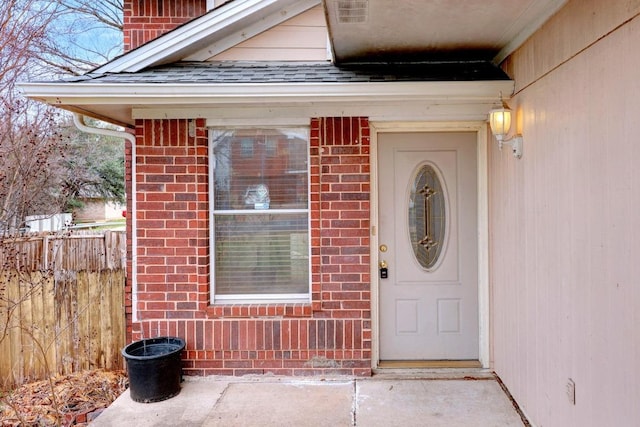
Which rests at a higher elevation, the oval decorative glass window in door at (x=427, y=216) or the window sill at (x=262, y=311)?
the oval decorative glass window in door at (x=427, y=216)

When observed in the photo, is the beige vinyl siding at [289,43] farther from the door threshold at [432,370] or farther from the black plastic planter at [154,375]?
the door threshold at [432,370]

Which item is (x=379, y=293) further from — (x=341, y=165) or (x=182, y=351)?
(x=182, y=351)

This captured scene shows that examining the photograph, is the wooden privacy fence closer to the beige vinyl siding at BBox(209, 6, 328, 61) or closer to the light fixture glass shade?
the beige vinyl siding at BBox(209, 6, 328, 61)

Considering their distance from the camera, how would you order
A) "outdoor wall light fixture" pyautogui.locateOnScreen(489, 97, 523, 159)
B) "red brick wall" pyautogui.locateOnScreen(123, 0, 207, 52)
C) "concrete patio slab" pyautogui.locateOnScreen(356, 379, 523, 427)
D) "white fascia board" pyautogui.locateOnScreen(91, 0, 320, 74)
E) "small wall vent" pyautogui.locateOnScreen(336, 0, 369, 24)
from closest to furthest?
"small wall vent" pyautogui.locateOnScreen(336, 0, 369, 24), "concrete patio slab" pyautogui.locateOnScreen(356, 379, 523, 427), "outdoor wall light fixture" pyautogui.locateOnScreen(489, 97, 523, 159), "white fascia board" pyautogui.locateOnScreen(91, 0, 320, 74), "red brick wall" pyautogui.locateOnScreen(123, 0, 207, 52)

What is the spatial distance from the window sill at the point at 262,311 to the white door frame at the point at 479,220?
680mm

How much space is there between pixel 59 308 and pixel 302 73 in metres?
3.62

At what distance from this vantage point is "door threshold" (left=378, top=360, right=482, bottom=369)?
4.35 meters

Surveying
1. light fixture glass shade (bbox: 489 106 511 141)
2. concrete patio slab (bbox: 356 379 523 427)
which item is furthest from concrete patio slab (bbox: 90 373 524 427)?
light fixture glass shade (bbox: 489 106 511 141)

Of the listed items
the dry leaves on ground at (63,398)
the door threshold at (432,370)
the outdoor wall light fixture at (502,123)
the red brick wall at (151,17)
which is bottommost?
the dry leaves on ground at (63,398)

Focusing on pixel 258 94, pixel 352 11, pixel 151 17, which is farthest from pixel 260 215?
pixel 151 17

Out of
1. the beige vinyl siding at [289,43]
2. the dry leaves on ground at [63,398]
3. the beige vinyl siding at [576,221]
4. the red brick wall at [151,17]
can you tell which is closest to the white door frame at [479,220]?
the beige vinyl siding at [576,221]

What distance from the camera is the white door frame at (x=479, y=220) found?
4.32 metres

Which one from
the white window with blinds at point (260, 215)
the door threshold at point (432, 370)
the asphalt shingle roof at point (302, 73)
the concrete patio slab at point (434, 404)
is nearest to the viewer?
the concrete patio slab at point (434, 404)

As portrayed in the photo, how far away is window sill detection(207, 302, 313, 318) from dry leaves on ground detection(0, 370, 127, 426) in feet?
4.52
